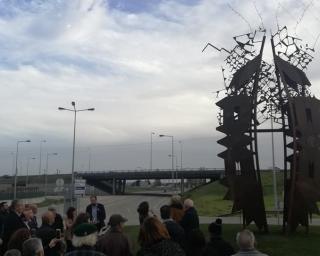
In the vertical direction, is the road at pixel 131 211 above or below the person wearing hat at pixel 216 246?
below

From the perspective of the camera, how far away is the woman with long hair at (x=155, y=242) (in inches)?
203

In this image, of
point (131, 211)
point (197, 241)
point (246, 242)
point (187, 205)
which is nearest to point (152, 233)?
point (246, 242)

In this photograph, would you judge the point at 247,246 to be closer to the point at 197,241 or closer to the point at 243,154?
the point at 197,241

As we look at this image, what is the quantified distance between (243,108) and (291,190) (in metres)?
2.89

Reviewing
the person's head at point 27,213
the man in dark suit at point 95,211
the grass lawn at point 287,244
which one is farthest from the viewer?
the grass lawn at point 287,244

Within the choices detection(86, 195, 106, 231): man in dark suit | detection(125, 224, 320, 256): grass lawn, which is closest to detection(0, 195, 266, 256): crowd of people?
detection(86, 195, 106, 231): man in dark suit

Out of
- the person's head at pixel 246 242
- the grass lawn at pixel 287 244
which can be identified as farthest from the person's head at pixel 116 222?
the grass lawn at pixel 287 244

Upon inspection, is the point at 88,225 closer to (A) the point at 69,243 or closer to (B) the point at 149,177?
(A) the point at 69,243

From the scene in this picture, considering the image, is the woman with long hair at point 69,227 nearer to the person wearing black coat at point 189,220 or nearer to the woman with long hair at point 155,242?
the person wearing black coat at point 189,220

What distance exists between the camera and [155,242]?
5.29 m

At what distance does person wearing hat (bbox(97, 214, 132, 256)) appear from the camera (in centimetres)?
614

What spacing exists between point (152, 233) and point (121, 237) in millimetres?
1022

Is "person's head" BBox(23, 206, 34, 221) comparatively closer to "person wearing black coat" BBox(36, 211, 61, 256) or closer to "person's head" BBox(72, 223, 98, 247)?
"person wearing black coat" BBox(36, 211, 61, 256)

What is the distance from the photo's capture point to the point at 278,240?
14820 mm
